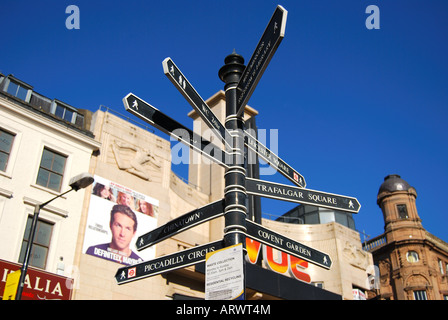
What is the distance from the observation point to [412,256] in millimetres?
50219

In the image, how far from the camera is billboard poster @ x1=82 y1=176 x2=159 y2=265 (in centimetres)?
2119

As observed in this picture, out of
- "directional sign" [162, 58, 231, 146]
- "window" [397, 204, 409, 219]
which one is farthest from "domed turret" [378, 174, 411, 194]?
"directional sign" [162, 58, 231, 146]

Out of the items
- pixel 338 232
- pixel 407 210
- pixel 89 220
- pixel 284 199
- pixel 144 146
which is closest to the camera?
pixel 284 199

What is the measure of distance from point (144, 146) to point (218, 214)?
20.0 m

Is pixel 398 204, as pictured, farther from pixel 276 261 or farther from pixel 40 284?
pixel 40 284

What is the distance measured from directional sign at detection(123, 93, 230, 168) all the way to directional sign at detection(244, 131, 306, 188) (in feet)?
2.63

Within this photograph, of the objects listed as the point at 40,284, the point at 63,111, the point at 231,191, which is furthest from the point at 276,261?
the point at 231,191

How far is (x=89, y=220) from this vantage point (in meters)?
21.1

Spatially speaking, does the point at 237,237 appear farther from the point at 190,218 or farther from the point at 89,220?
the point at 89,220

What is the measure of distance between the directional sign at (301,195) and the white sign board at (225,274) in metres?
1.28

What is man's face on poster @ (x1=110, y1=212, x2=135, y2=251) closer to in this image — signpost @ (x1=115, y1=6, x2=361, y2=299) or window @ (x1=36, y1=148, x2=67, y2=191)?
window @ (x1=36, y1=148, x2=67, y2=191)

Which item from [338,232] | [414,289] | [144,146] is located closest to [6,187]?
[144,146]

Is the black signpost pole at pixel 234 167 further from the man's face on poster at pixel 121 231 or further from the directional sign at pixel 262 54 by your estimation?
the man's face on poster at pixel 121 231
